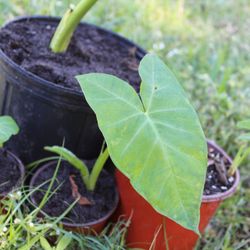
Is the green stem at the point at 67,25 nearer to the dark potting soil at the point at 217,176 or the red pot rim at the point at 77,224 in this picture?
the red pot rim at the point at 77,224

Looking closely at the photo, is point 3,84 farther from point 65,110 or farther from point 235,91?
point 235,91

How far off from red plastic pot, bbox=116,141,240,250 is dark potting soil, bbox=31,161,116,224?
6 centimetres

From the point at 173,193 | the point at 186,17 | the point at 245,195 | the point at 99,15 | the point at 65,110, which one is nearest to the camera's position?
the point at 173,193

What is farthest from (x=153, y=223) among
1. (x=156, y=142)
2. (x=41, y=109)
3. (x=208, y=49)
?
(x=208, y=49)

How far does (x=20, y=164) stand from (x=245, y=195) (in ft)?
3.13

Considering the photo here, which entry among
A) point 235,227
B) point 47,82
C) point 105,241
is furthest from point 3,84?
point 235,227

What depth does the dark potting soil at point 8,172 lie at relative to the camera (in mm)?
1590

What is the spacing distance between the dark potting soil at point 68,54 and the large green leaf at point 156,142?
400mm

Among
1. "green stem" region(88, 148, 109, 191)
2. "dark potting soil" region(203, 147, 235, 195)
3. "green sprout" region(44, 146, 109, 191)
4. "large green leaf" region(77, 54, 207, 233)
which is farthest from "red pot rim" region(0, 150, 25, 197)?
"dark potting soil" region(203, 147, 235, 195)

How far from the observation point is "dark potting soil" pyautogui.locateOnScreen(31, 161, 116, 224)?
1.62 m

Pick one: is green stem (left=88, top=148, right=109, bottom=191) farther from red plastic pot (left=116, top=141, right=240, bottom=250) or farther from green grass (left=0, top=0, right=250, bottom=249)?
green grass (left=0, top=0, right=250, bottom=249)

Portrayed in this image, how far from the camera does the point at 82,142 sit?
70.6 inches

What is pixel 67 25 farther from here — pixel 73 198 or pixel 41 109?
pixel 73 198

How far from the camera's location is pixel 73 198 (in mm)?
1658
